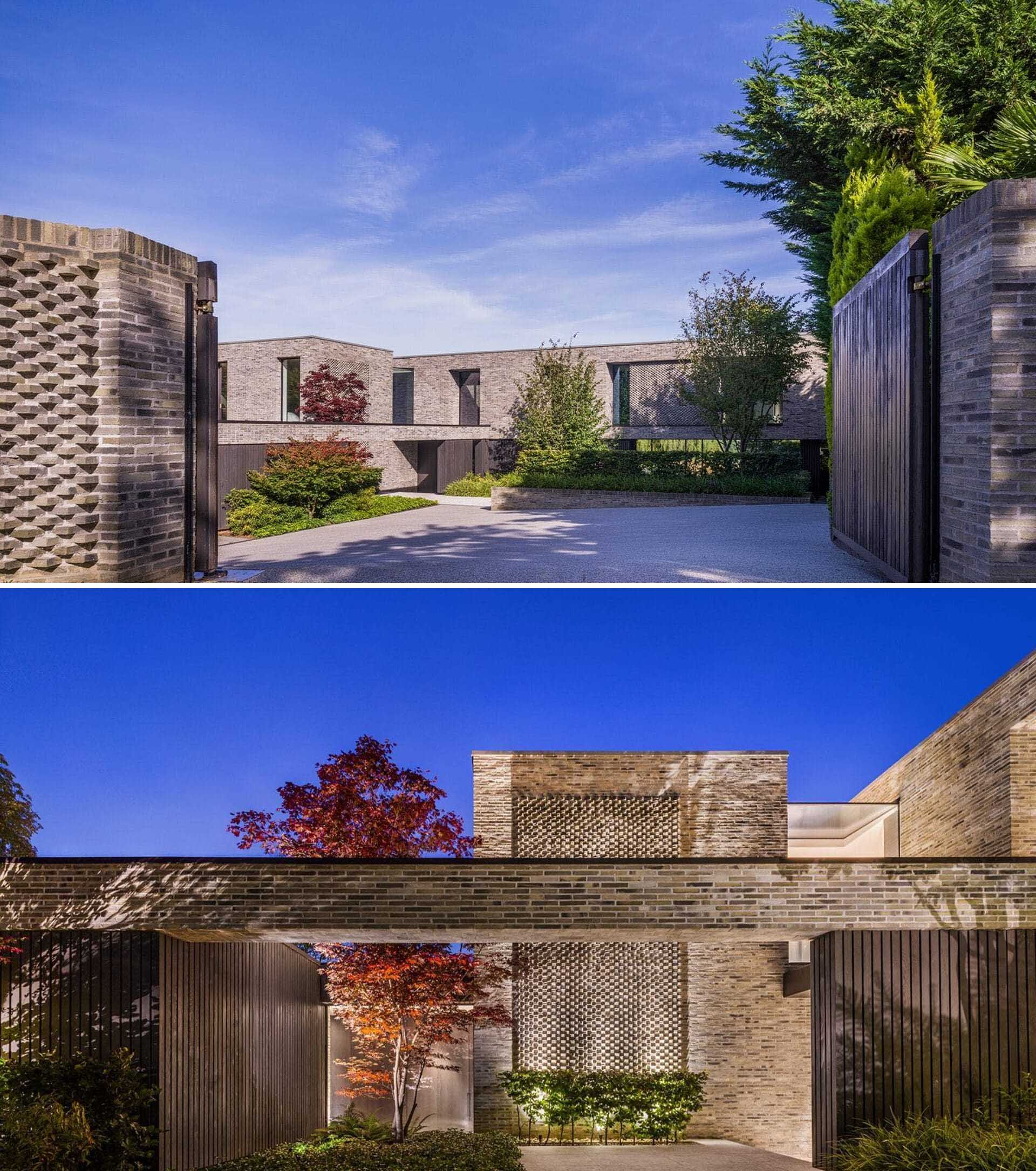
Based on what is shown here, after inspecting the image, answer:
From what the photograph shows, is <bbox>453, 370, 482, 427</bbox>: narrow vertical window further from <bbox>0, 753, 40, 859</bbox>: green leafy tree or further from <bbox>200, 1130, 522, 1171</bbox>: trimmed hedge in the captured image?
<bbox>200, 1130, 522, 1171</bbox>: trimmed hedge

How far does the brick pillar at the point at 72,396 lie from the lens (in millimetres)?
6469

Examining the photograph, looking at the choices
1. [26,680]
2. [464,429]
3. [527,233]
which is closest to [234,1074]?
[26,680]

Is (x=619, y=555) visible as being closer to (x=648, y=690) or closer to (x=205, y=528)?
(x=205, y=528)

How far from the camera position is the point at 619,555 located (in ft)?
34.0

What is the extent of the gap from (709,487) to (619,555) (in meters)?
12.1

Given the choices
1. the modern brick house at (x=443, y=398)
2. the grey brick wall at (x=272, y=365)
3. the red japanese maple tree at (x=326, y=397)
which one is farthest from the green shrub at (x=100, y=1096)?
the grey brick wall at (x=272, y=365)

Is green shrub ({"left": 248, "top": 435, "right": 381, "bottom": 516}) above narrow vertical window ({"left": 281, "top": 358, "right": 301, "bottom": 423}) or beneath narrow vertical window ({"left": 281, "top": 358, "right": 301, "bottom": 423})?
beneath

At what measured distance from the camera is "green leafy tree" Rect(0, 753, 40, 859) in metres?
8.67

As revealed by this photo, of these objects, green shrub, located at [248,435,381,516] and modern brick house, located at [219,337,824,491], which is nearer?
green shrub, located at [248,435,381,516]

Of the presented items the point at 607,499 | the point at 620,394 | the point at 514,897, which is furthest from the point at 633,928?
the point at 620,394

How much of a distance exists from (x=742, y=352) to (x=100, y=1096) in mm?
21490

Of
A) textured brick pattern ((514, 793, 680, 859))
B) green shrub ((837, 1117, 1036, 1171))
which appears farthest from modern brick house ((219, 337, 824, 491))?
green shrub ((837, 1117, 1036, 1171))

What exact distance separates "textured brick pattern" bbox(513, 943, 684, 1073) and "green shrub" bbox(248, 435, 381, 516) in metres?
11.6

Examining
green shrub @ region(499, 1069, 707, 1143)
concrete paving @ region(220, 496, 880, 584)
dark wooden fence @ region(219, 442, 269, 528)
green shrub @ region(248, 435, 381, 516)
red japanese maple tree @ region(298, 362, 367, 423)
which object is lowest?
green shrub @ region(499, 1069, 707, 1143)
